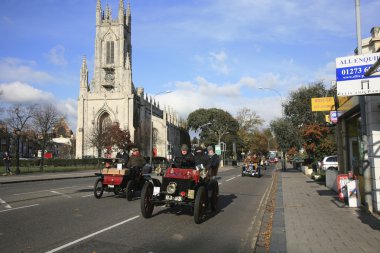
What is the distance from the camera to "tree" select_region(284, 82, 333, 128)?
106ft

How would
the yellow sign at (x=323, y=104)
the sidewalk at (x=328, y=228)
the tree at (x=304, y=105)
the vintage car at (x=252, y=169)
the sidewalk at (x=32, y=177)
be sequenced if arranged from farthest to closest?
the tree at (x=304, y=105)
the vintage car at (x=252, y=169)
the sidewalk at (x=32, y=177)
the yellow sign at (x=323, y=104)
the sidewalk at (x=328, y=228)

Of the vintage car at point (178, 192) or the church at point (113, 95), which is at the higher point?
the church at point (113, 95)

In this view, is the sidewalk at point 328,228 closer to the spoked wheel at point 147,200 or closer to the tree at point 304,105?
the spoked wheel at point 147,200

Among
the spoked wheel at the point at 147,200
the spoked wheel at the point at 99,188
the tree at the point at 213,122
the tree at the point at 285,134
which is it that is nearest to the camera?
the spoked wheel at the point at 147,200

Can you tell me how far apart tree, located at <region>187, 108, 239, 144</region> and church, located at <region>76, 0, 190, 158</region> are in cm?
930

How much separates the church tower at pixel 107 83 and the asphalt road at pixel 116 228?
223 feet

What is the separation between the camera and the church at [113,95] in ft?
A: 265

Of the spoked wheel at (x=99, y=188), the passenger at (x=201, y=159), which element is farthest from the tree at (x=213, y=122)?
the passenger at (x=201, y=159)

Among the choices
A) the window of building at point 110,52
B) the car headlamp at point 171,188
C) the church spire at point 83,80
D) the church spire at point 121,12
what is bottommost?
the car headlamp at point 171,188

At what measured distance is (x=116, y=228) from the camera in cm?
802

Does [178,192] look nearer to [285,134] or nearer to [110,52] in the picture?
[285,134]

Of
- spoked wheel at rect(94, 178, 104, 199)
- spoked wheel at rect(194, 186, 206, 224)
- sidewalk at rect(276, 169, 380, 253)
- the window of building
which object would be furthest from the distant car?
the window of building

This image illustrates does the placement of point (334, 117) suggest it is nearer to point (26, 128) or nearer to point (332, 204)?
point (332, 204)

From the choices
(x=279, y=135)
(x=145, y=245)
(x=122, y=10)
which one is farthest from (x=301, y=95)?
(x=122, y=10)
